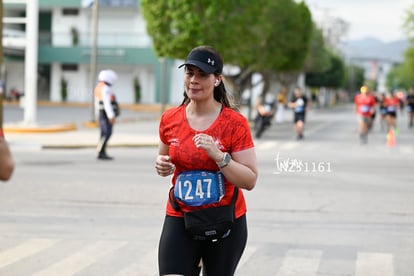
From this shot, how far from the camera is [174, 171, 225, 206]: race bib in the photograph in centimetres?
444

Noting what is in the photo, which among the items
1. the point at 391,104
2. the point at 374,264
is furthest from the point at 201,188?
the point at 391,104

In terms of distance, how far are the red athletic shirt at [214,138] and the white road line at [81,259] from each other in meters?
2.82

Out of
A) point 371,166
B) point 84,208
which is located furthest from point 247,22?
point 84,208

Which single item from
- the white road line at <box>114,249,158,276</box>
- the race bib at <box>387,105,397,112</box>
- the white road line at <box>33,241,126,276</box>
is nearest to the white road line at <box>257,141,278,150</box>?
the race bib at <box>387,105,397,112</box>

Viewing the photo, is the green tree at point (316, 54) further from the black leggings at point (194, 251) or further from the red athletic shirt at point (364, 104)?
the black leggings at point (194, 251)

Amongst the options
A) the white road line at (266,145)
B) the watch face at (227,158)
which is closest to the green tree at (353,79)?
the white road line at (266,145)

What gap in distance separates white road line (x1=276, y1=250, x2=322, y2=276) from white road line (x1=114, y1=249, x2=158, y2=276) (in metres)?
1.11

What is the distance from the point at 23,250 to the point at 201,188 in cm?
401

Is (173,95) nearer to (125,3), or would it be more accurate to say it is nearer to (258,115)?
(125,3)

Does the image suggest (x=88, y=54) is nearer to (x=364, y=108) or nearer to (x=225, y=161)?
(x=364, y=108)

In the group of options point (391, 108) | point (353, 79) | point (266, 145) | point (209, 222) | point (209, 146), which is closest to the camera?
point (209, 146)

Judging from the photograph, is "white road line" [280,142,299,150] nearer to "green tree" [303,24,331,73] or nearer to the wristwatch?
the wristwatch

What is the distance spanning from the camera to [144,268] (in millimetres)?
7309

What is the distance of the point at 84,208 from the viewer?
1079 centimetres
